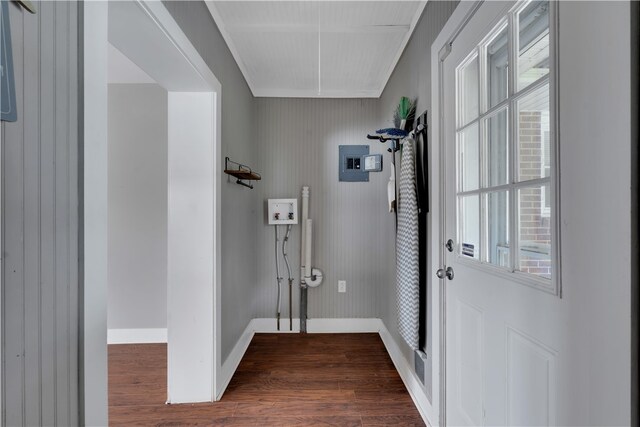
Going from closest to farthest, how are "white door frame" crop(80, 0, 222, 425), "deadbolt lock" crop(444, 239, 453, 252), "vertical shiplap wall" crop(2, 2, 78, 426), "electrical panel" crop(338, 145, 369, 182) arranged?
"vertical shiplap wall" crop(2, 2, 78, 426) → "white door frame" crop(80, 0, 222, 425) → "deadbolt lock" crop(444, 239, 453, 252) → "electrical panel" crop(338, 145, 369, 182)

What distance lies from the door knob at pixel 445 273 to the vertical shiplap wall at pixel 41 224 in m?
1.43

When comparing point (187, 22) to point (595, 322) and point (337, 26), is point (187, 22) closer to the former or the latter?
point (337, 26)

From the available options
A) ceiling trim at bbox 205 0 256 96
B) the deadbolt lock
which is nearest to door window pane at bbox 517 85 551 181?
the deadbolt lock

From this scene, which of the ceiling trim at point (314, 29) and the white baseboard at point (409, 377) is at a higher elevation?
the ceiling trim at point (314, 29)

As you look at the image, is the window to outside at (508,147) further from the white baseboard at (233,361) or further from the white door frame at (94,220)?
the white baseboard at (233,361)

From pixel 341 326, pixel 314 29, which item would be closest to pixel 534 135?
pixel 314 29

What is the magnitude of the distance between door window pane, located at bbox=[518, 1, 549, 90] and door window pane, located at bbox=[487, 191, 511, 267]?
1.27 feet

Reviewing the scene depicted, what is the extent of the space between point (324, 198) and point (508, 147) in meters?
1.99

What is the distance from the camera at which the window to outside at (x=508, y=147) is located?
2.80 ft

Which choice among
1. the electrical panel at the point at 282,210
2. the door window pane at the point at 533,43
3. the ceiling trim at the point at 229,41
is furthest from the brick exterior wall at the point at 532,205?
the electrical panel at the point at 282,210

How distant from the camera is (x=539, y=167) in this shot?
869 millimetres

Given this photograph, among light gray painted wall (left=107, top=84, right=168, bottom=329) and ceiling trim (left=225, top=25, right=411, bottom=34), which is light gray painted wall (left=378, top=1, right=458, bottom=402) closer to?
ceiling trim (left=225, top=25, right=411, bottom=34)

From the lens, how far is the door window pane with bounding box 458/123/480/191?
1207 millimetres

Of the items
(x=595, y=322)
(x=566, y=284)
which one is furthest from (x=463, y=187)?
(x=595, y=322)
